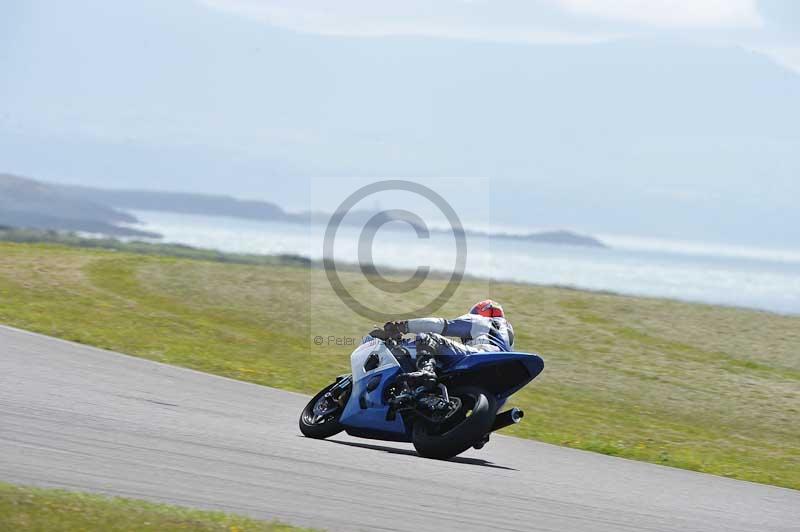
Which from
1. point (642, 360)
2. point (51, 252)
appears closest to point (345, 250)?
point (51, 252)

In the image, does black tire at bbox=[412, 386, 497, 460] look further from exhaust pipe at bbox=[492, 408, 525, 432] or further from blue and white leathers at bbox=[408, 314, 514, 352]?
blue and white leathers at bbox=[408, 314, 514, 352]

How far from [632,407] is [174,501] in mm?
13432

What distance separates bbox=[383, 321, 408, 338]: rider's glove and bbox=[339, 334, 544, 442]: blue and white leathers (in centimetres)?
22

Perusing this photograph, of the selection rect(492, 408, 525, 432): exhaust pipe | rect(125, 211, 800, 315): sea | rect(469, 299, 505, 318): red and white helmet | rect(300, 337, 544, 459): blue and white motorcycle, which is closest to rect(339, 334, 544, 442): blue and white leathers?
rect(300, 337, 544, 459): blue and white motorcycle

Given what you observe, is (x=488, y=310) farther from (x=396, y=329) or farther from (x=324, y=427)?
(x=324, y=427)

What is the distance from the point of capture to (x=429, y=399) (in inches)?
422

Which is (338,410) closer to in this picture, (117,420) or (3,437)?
(117,420)

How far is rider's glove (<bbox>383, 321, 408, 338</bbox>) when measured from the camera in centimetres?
1106

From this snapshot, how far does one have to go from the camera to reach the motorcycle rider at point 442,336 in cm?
1086

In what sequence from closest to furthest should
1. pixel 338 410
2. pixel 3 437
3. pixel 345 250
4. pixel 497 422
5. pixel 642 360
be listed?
pixel 3 437 → pixel 497 422 → pixel 338 410 → pixel 642 360 → pixel 345 250

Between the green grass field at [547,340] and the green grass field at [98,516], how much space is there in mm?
7908

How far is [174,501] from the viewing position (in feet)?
26.3
